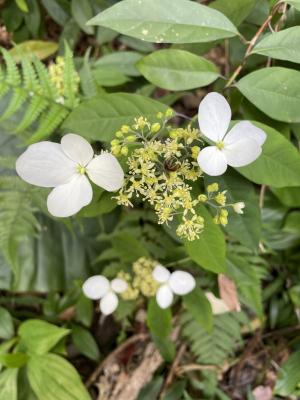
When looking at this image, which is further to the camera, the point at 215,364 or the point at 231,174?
the point at 215,364

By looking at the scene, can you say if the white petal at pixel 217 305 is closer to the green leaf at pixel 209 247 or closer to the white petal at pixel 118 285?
the white petal at pixel 118 285

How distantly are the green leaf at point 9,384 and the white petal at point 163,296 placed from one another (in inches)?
24.7

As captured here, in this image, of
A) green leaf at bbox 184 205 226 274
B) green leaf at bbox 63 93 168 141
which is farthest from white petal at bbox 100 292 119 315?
green leaf at bbox 63 93 168 141

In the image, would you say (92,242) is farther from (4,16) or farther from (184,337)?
(4,16)

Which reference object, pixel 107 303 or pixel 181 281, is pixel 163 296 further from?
pixel 107 303

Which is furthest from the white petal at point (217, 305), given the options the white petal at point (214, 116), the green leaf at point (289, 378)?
the white petal at point (214, 116)

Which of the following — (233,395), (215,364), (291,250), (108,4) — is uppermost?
(108,4)

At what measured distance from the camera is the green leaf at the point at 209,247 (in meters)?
0.99

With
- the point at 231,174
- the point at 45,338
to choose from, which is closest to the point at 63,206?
the point at 231,174

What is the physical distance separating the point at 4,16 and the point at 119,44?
1.83 feet

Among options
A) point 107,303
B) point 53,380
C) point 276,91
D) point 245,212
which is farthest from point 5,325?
point 276,91

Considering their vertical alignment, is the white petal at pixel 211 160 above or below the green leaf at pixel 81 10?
below

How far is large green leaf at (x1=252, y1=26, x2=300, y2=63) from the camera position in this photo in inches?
37.0

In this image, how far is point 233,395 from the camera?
A: 189 centimetres
